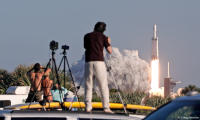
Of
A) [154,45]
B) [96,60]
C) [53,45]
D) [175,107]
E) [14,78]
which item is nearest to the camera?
[175,107]

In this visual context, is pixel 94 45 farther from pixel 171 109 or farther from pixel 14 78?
pixel 14 78

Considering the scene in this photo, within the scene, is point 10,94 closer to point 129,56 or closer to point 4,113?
point 4,113

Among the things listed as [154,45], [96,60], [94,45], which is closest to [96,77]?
[96,60]

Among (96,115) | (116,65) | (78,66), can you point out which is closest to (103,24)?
(96,115)

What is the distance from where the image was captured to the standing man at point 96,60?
1270 cm

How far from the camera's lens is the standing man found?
1270 cm

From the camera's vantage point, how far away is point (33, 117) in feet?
35.4

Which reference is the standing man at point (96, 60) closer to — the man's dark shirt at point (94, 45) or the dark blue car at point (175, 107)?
the man's dark shirt at point (94, 45)

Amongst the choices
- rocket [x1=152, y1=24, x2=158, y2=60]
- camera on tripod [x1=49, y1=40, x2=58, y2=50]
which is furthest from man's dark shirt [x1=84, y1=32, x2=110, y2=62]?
rocket [x1=152, y1=24, x2=158, y2=60]

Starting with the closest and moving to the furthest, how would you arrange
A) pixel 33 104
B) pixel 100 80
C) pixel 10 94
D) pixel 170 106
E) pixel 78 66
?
pixel 170 106
pixel 100 80
pixel 33 104
pixel 10 94
pixel 78 66

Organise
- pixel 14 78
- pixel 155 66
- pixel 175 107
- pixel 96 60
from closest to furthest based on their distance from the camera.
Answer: pixel 175 107 < pixel 96 60 < pixel 14 78 < pixel 155 66

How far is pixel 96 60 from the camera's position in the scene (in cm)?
1269

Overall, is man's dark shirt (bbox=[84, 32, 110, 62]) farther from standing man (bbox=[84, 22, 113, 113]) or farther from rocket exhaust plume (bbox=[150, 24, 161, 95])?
rocket exhaust plume (bbox=[150, 24, 161, 95])

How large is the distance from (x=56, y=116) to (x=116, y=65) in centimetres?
8052
